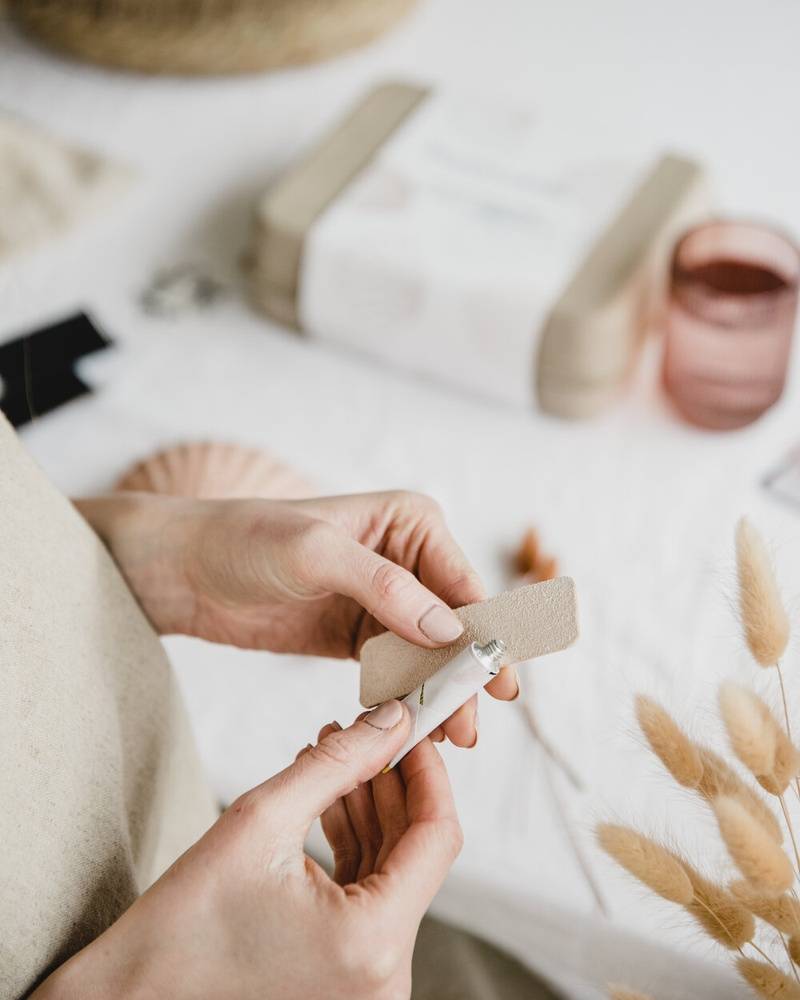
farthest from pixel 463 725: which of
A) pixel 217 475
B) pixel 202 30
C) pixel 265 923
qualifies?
pixel 202 30

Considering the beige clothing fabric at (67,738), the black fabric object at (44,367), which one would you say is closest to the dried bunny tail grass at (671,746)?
the beige clothing fabric at (67,738)

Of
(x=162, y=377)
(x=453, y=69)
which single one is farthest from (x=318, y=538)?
(x=453, y=69)

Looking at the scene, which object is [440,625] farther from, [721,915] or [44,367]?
[44,367]

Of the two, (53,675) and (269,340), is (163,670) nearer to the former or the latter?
(53,675)

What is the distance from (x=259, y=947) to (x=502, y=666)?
14 cm

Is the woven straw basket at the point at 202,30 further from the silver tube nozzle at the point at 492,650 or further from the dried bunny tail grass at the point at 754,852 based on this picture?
the dried bunny tail grass at the point at 754,852

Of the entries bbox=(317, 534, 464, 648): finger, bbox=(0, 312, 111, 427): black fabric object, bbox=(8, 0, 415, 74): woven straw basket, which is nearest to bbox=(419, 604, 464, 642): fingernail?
bbox=(317, 534, 464, 648): finger

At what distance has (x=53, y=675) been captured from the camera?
42 cm

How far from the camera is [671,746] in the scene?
0.36m

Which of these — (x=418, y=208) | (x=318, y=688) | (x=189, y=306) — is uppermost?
(x=418, y=208)

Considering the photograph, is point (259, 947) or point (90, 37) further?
point (90, 37)

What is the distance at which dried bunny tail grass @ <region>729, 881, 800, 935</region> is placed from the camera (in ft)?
1.07

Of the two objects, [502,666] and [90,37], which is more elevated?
[90,37]

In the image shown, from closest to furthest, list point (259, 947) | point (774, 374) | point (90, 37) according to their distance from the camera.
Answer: point (259, 947)
point (774, 374)
point (90, 37)
